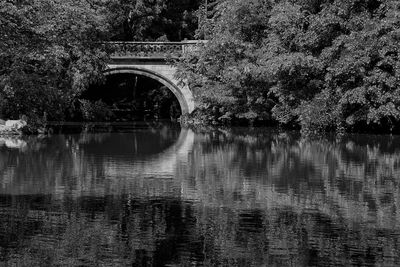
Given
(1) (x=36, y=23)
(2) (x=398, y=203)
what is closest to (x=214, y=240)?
(2) (x=398, y=203)

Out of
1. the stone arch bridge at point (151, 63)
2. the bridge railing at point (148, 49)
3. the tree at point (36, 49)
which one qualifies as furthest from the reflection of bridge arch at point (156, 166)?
the stone arch bridge at point (151, 63)

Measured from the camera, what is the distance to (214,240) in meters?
12.2

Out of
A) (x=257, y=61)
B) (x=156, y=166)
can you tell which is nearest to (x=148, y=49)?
(x=257, y=61)

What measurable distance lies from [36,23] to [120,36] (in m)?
21.3

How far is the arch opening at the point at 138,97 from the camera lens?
179 feet

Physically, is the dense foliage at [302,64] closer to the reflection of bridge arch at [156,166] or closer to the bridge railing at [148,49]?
the bridge railing at [148,49]

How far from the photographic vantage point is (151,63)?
4694 cm

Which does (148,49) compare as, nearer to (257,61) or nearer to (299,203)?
(257,61)

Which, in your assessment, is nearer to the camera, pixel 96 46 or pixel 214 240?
pixel 214 240

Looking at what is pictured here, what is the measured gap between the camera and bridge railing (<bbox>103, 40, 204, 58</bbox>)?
1807 inches

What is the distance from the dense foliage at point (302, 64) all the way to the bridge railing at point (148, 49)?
5.03 feet

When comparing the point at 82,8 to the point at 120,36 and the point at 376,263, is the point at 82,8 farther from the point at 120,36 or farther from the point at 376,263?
the point at 376,263

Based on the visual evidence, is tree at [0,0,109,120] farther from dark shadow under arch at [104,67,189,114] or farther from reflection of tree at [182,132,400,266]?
reflection of tree at [182,132,400,266]

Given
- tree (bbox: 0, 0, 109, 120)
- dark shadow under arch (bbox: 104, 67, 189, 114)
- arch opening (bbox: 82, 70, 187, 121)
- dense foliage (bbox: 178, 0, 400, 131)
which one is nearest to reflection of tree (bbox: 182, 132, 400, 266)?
dense foliage (bbox: 178, 0, 400, 131)
